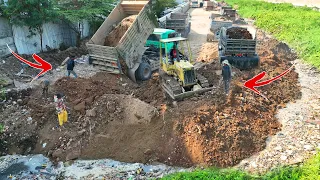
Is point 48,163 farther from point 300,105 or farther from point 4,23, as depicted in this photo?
point 300,105

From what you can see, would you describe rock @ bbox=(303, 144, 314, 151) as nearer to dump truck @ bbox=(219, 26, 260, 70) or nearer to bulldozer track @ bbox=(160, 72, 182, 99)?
bulldozer track @ bbox=(160, 72, 182, 99)

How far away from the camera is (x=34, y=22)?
42.6ft

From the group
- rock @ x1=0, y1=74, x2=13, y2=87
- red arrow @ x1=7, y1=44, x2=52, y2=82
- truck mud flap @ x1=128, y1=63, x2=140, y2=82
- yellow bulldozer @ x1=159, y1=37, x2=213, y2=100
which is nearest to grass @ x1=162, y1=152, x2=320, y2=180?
yellow bulldozer @ x1=159, y1=37, x2=213, y2=100

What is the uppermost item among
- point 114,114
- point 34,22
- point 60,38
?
point 34,22

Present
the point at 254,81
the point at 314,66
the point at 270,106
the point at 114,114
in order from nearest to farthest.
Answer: the point at 114,114 → the point at 270,106 → the point at 254,81 → the point at 314,66

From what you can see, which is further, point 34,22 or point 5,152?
point 34,22

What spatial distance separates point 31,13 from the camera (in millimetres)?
13016

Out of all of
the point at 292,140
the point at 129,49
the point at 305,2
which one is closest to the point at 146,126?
the point at 129,49

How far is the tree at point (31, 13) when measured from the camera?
12.4 m

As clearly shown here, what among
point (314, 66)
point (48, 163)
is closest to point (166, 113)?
point (48, 163)

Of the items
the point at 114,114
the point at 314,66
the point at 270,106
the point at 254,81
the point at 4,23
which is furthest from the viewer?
the point at 314,66

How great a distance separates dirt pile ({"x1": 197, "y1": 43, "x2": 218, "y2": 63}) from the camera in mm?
14095

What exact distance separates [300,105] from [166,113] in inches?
197

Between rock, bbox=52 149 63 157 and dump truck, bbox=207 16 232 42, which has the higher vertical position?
dump truck, bbox=207 16 232 42
